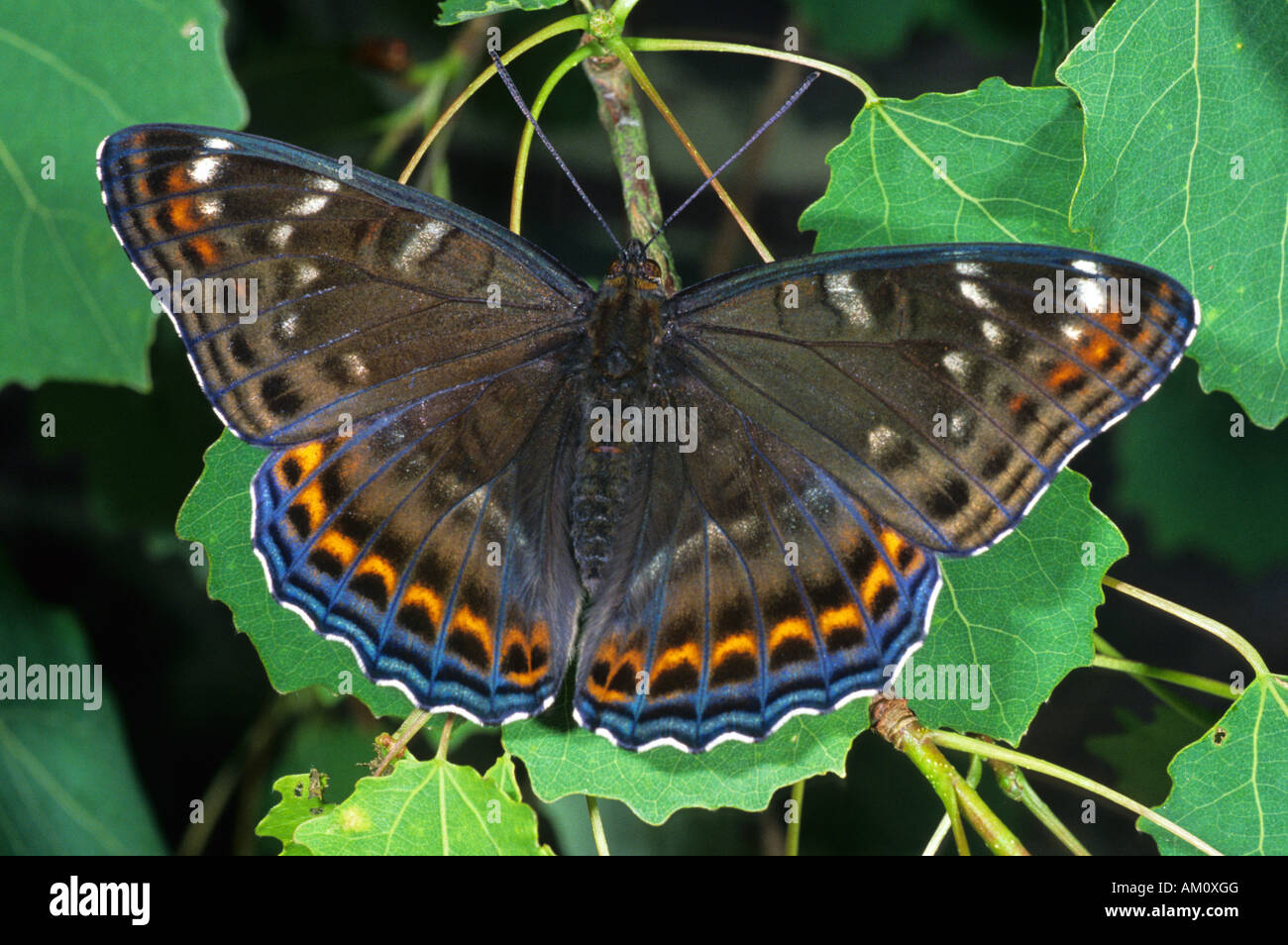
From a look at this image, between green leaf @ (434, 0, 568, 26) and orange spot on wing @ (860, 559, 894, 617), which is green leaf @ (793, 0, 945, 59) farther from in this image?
orange spot on wing @ (860, 559, 894, 617)

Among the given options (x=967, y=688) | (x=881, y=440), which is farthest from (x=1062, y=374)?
(x=967, y=688)

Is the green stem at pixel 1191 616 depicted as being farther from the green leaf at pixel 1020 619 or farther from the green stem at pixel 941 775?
the green stem at pixel 941 775

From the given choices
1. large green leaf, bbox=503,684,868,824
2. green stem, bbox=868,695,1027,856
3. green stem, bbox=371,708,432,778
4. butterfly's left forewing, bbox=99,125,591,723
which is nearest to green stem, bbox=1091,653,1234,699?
green stem, bbox=868,695,1027,856

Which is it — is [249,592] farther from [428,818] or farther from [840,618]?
[840,618]

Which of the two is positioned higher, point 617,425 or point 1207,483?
point 1207,483

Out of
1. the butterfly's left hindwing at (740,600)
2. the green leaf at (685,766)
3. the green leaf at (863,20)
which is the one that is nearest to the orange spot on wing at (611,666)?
the butterfly's left hindwing at (740,600)

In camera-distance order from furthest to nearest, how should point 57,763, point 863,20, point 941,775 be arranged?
point 863,20, point 57,763, point 941,775
